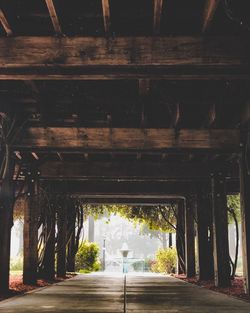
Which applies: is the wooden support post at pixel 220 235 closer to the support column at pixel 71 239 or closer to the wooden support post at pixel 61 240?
the wooden support post at pixel 61 240

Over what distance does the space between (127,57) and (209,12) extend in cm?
109

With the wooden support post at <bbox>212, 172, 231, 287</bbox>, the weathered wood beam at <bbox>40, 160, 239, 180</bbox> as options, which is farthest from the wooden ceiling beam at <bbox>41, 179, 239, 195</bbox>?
the wooden support post at <bbox>212, 172, 231, 287</bbox>

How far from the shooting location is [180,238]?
17625 mm

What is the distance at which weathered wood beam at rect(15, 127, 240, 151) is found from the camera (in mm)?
8906

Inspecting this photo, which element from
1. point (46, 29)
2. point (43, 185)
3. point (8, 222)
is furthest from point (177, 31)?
point (43, 185)

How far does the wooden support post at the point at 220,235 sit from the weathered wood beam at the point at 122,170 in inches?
26.1

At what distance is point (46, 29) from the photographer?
571 cm

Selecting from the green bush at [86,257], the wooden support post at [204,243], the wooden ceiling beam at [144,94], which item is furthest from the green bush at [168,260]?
the wooden ceiling beam at [144,94]

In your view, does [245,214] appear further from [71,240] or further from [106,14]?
[71,240]

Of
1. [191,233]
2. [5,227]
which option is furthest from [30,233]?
[191,233]

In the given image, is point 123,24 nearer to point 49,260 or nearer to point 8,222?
point 8,222

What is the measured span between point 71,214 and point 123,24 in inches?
480

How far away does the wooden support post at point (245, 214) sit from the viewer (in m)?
8.57

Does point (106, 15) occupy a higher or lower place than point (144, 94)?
higher
